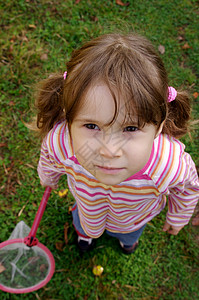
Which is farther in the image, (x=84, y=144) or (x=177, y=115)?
(x=177, y=115)

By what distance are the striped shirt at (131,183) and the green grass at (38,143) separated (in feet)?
2.83

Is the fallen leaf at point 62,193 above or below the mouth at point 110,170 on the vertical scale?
below

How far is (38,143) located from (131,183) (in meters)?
1.49

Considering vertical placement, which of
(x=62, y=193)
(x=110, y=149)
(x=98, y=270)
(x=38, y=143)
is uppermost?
(x=110, y=149)

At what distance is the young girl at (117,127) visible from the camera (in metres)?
0.96

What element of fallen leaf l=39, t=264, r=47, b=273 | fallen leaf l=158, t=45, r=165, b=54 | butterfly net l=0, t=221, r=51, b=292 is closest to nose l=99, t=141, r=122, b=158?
butterfly net l=0, t=221, r=51, b=292

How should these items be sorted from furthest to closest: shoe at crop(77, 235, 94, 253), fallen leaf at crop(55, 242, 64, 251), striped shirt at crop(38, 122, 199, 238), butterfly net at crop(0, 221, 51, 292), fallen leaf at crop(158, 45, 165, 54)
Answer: fallen leaf at crop(158, 45, 165, 54) → fallen leaf at crop(55, 242, 64, 251) → shoe at crop(77, 235, 94, 253) → butterfly net at crop(0, 221, 51, 292) → striped shirt at crop(38, 122, 199, 238)

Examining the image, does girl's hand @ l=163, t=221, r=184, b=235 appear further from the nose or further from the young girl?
→ the nose

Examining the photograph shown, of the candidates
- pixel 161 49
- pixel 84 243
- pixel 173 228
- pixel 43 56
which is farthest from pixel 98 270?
pixel 161 49

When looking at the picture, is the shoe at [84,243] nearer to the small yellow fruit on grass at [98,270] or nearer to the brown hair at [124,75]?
the small yellow fruit on grass at [98,270]

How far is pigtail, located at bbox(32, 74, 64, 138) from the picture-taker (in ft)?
4.65

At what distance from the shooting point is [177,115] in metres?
1.46

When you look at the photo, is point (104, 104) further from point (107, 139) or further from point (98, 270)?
point (98, 270)

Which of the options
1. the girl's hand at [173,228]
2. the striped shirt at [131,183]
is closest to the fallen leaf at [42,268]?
the striped shirt at [131,183]
